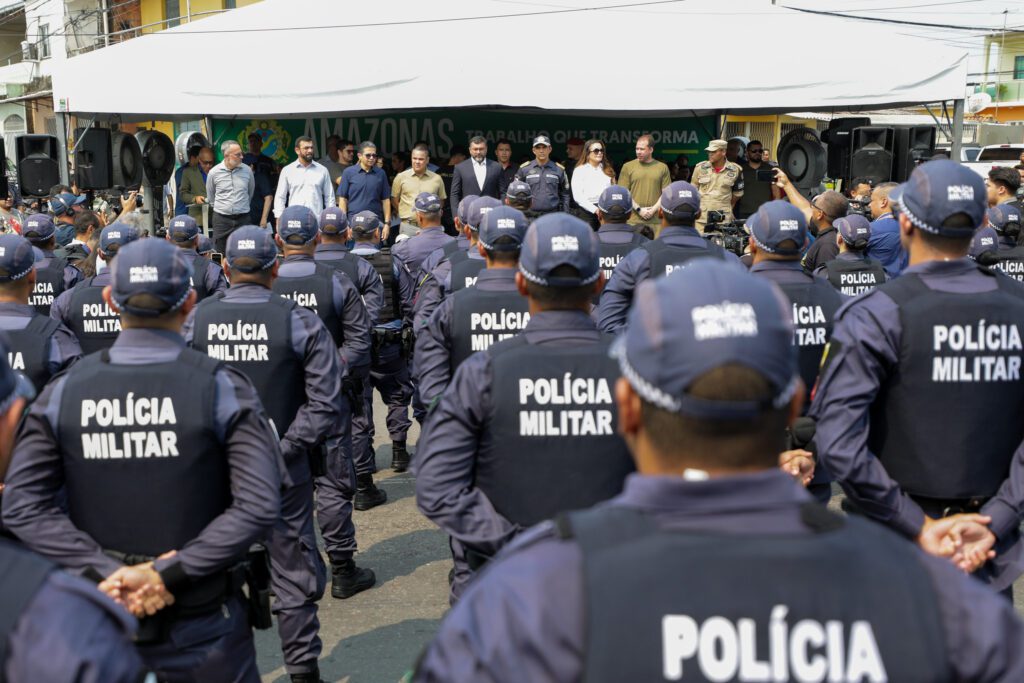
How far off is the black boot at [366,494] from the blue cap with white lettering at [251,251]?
9.10 ft

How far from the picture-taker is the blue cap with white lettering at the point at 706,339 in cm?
159

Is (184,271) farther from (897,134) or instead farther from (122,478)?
(897,134)

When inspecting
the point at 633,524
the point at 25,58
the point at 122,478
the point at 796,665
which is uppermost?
the point at 25,58

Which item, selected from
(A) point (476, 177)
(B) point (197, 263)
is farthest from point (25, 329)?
(A) point (476, 177)

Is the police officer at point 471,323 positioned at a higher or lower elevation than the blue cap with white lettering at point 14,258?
lower

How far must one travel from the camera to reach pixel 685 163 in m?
16.6

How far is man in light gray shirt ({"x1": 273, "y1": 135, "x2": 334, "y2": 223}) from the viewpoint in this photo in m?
13.2

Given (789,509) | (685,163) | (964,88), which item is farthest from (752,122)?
(789,509)

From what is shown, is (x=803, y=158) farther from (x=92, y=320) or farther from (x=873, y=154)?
(x=92, y=320)

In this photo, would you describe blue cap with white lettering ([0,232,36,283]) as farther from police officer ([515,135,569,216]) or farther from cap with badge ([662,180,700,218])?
police officer ([515,135,569,216])

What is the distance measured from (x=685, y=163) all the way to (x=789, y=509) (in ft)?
50.8

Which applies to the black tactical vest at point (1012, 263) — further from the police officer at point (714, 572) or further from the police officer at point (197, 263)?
the police officer at point (714, 572)

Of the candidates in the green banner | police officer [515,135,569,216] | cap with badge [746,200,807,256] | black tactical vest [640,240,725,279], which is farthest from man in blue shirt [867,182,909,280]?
the green banner

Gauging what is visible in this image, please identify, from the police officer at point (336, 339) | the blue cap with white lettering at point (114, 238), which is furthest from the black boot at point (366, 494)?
the blue cap with white lettering at point (114, 238)
